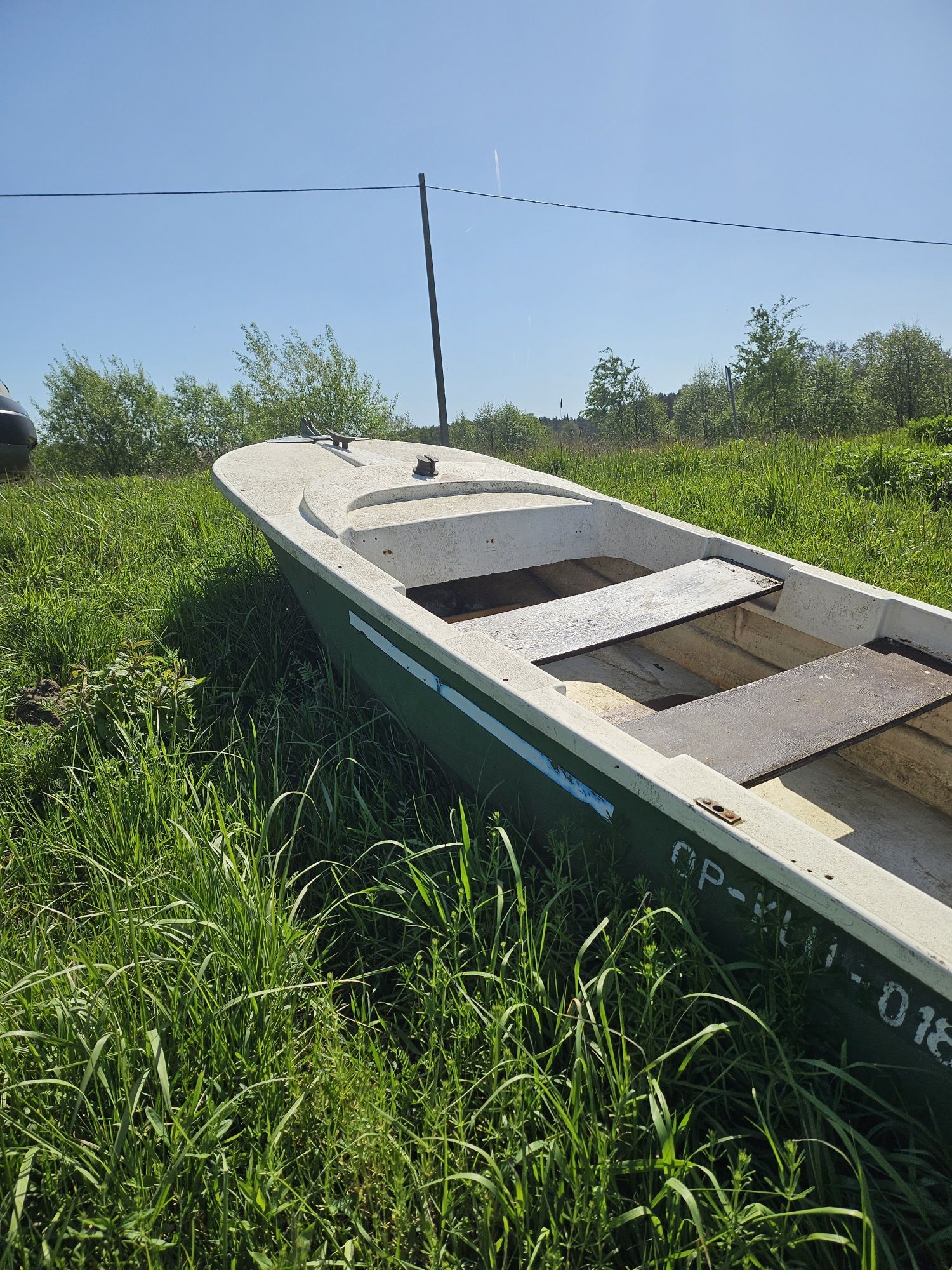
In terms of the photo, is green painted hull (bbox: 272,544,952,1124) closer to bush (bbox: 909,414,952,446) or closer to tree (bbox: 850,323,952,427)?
bush (bbox: 909,414,952,446)

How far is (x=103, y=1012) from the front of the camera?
1409 millimetres

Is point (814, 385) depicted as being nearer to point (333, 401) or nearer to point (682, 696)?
point (333, 401)

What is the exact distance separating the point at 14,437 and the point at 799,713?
22.1ft

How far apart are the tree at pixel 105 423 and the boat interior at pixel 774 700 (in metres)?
31.1

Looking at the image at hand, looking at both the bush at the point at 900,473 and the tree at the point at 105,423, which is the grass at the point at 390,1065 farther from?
the tree at the point at 105,423

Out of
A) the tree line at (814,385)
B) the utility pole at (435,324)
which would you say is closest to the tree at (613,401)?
the tree line at (814,385)

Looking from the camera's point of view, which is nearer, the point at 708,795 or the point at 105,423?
the point at 708,795

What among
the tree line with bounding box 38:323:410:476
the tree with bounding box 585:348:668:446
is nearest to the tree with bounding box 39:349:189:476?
the tree line with bounding box 38:323:410:476

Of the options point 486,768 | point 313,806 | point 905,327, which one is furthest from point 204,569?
point 905,327

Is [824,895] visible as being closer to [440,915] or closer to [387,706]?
[440,915]

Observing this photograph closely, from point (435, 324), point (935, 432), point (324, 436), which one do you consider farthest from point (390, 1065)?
point (435, 324)

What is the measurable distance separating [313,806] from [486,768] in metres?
0.59

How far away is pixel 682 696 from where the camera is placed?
9.75ft

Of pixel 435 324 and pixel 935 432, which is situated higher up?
pixel 435 324
